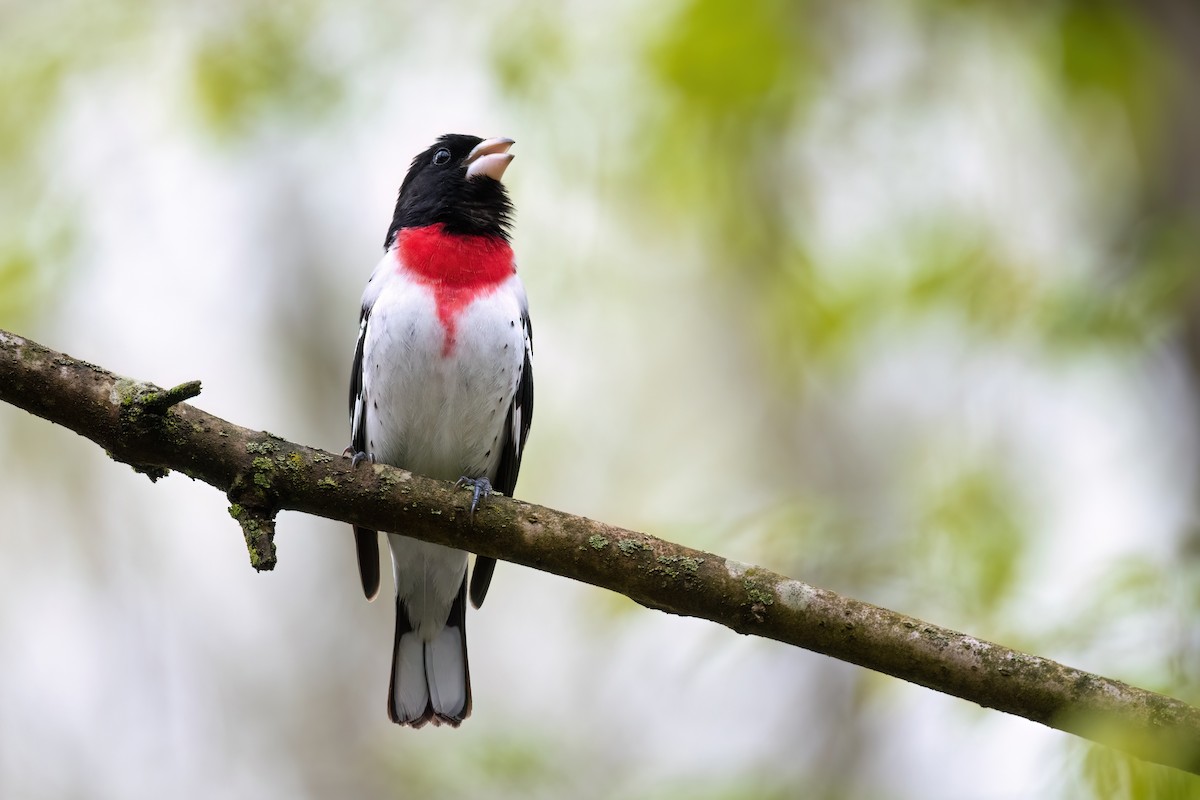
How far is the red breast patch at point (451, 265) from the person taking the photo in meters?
4.56

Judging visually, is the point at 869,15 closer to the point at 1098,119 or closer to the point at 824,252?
the point at 824,252

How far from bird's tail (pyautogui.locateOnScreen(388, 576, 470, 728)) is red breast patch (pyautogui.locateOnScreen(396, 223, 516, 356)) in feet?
4.29

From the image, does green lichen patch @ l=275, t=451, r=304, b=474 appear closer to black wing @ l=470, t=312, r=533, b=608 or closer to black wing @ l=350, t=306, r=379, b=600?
black wing @ l=350, t=306, r=379, b=600

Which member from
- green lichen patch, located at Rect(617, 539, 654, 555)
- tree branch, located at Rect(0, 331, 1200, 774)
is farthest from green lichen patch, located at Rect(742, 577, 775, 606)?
green lichen patch, located at Rect(617, 539, 654, 555)

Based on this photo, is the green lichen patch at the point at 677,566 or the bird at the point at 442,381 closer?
the green lichen patch at the point at 677,566

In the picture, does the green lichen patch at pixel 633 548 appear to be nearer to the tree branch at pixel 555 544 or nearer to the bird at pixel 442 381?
the tree branch at pixel 555 544

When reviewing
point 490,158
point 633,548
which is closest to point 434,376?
point 490,158

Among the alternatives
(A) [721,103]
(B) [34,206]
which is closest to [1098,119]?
(A) [721,103]

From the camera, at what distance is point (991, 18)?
4.30 m

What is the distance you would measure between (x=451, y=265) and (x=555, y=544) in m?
1.82

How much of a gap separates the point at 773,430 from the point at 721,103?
4488 mm

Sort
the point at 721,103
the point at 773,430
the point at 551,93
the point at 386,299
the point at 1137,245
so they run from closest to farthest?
the point at 1137,245
the point at 386,299
the point at 721,103
the point at 551,93
the point at 773,430

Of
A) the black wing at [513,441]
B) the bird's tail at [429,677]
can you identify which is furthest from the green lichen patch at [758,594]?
the bird's tail at [429,677]

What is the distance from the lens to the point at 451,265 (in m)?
4.68
